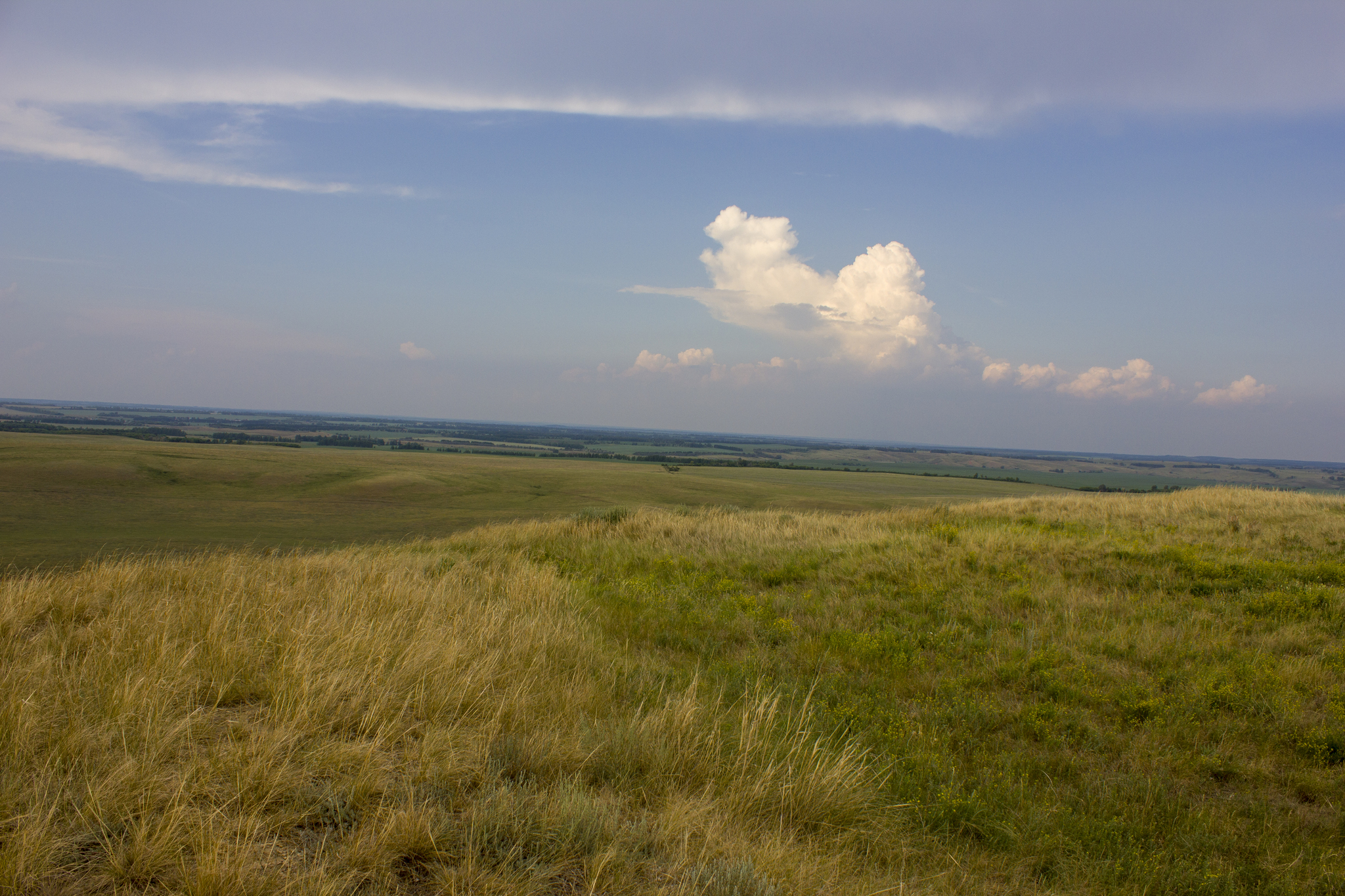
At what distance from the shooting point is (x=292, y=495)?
1834 inches

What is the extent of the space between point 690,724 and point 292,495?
50.2 metres

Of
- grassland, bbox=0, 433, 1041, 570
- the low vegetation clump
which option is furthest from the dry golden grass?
grassland, bbox=0, 433, 1041, 570

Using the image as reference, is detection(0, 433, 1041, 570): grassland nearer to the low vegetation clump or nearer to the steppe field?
the steppe field

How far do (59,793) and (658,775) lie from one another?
3.13 meters

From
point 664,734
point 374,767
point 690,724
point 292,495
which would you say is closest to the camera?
point 374,767

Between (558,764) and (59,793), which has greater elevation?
(59,793)

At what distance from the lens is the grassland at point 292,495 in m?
29.3

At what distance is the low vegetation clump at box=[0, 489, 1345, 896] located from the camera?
3154mm

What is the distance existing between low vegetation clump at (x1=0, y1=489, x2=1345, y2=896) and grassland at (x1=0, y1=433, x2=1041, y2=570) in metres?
18.6

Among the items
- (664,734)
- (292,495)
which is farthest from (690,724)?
(292,495)

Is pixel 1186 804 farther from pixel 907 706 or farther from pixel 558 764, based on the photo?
pixel 558 764

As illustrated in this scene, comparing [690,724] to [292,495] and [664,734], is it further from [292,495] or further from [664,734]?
[292,495]

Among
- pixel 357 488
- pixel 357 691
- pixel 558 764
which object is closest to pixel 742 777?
pixel 558 764

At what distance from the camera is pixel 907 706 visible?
6.77m
